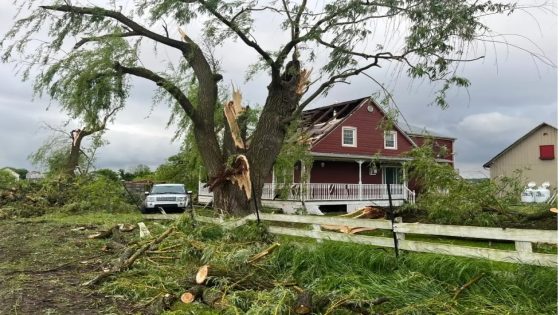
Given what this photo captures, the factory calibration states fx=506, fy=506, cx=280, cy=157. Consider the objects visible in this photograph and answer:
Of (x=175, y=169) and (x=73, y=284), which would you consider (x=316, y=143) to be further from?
(x=73, y=284)

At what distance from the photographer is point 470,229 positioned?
6234 mm

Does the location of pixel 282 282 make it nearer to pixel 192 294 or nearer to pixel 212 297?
pixel 212 297

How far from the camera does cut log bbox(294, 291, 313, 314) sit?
4840 millimetres

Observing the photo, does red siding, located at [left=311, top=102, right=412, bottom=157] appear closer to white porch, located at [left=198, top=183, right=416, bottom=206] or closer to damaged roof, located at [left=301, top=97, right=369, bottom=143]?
damaged roof, located at [left=301, top=97, right=369, bottom=143]

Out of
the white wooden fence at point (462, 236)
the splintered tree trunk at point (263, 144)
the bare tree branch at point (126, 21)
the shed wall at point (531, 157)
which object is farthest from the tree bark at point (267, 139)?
the shed wall at point (531, 157)

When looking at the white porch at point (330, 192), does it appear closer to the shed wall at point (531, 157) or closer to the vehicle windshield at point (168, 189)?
the vehicle windshield at point (168, 189)

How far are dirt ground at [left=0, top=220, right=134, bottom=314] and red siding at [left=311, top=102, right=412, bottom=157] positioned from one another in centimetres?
2030

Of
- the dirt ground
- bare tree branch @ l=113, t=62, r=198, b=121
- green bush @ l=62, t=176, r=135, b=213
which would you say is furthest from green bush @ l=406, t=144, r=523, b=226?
green bush @ l=62, t=176, r=135, b=213

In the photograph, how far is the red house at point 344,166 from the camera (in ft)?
87.8

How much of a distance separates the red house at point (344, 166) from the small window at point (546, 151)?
8723mm

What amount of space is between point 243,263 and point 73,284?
7.91 feet

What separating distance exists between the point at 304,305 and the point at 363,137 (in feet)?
94.3

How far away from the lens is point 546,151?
118 ft

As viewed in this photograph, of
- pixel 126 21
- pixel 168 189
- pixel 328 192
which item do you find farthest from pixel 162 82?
pixel 328 192
